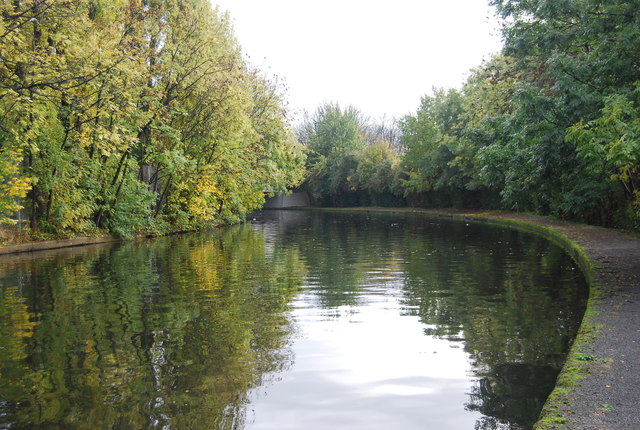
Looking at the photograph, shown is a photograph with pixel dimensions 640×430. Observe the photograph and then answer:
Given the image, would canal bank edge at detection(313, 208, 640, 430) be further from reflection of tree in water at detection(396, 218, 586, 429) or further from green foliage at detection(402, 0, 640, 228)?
green foliage at detection(402, 0, 640, 228)

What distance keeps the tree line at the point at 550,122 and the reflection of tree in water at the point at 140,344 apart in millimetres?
7042

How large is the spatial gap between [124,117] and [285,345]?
18925 mm

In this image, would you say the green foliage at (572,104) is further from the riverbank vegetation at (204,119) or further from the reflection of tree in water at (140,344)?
the reflection of tree in water at (140,344)

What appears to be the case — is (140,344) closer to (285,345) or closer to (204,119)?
(285,345)

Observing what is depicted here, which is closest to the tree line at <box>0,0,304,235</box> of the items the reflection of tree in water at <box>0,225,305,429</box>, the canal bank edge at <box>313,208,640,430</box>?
the reflection of tree in water at <box>0,225,305,429</box>

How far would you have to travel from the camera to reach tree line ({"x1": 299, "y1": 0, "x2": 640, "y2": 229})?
12.8 meters

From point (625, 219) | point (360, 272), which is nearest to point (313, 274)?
point (360, 272)

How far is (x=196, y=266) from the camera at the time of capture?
1548 cm

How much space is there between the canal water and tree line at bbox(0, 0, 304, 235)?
551 centimetres

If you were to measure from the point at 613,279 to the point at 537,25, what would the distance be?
8.96 m

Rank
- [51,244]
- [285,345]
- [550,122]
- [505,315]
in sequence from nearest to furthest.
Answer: [285,345] < [505,315] < [550,122] < [51,244]

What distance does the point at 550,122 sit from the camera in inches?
586

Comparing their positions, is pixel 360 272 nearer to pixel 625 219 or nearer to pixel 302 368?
pixel 302 368

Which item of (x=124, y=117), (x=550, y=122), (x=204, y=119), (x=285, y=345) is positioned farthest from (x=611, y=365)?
(x=204, y=119)
